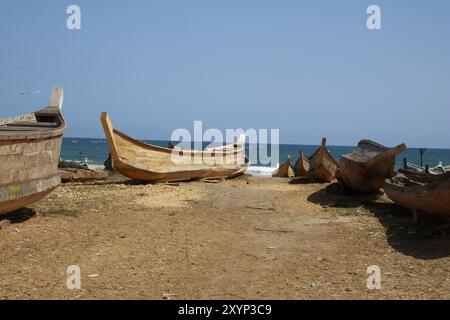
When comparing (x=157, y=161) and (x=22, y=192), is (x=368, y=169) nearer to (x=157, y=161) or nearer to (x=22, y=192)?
(x=157, y=161)

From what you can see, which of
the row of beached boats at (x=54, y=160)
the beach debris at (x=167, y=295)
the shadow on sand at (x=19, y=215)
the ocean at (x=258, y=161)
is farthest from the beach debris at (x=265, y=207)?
the ocean at (x=258, y=161)

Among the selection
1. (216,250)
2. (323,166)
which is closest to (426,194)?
(216,250)

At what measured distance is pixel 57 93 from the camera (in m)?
12.4

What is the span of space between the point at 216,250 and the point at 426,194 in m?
3.95

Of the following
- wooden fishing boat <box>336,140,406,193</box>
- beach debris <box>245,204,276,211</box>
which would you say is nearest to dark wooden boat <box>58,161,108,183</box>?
beach debris <box>245,204,276,211</box>

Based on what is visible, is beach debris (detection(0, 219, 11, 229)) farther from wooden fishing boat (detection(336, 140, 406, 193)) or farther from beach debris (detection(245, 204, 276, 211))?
wooden fishing boat (detection(336, 140, 406, 193))

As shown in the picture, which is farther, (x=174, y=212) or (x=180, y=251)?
(x=174, y=212)

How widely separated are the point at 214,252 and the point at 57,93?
291 inches

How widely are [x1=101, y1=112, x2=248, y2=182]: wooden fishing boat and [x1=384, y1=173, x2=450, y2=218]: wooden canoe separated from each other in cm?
824

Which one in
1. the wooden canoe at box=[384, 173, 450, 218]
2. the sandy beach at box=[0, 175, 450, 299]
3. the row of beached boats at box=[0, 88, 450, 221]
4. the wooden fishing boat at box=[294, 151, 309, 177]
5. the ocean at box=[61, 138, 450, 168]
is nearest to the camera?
the sandy beach at box=[0, 175, 450, 299]

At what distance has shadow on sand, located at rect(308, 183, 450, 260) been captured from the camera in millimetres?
7193

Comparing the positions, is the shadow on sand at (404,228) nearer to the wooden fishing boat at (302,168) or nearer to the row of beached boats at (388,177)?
the row of beached boats at (388,177)
